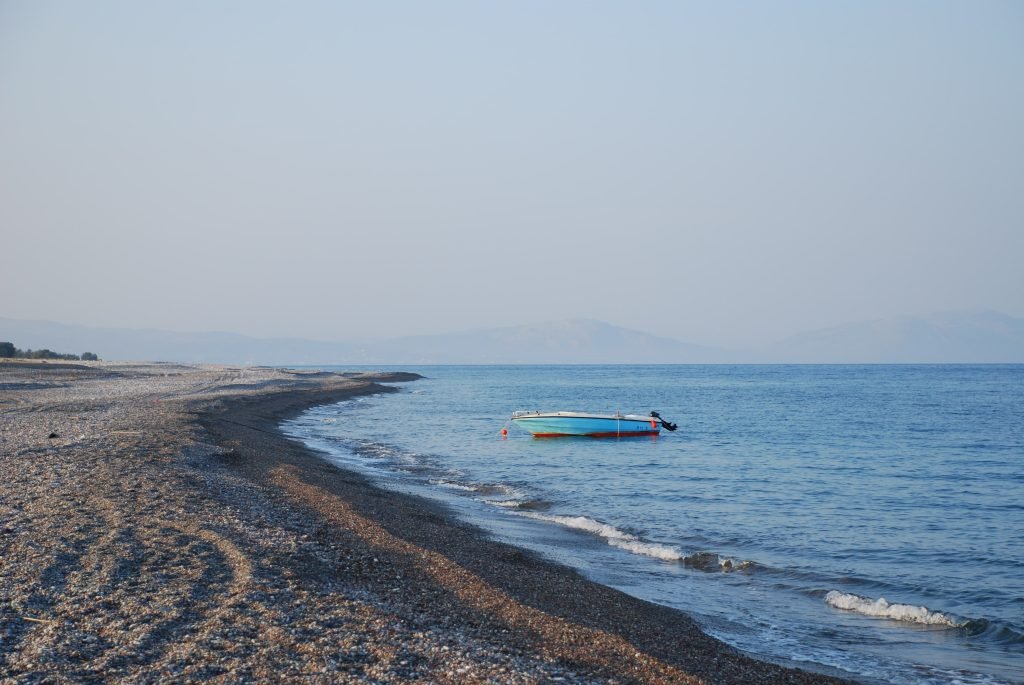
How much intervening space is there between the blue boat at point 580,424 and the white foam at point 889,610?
2715 centimetres

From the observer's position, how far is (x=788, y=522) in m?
17.6

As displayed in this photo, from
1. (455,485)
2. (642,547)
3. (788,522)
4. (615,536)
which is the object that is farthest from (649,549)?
(455,485)

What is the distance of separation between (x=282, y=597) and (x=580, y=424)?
3138 cm

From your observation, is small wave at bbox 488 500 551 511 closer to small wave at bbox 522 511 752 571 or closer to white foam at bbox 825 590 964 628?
small wave at bbox 522 511 752 571

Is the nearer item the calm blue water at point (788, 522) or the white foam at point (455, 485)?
the calm blue water at point (788, 522)

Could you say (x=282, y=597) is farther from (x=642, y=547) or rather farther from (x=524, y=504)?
(x=524, y=504)

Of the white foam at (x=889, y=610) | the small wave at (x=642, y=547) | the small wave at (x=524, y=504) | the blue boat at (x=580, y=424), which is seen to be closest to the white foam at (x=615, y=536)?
the small wave at (x=642, y=547)

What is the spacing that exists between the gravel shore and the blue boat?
74.3ft

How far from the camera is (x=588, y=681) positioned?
6793 millimetres

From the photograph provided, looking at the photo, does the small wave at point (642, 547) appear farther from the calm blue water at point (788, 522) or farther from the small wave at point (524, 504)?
the small wave at point (524, 504)

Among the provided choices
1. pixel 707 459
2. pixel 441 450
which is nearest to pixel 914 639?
pixel 707 459

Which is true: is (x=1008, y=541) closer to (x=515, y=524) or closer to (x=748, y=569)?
(x=748, y=569)

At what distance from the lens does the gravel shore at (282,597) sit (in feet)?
21.7

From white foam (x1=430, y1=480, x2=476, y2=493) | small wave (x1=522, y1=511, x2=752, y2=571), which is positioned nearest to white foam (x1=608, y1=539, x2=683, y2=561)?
small wave (x1=522, y1=511, x2=752, y2=571)
